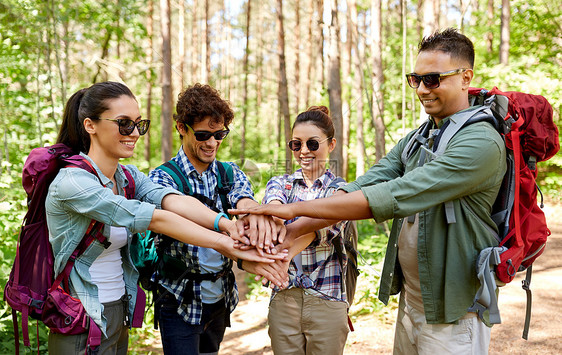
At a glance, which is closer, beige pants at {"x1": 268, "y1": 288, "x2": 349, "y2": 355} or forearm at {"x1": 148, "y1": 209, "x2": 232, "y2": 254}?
forearm at {"x1": 148, "y1": 209, "x2": 232, "y2": 254}

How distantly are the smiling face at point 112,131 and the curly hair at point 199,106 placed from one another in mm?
465

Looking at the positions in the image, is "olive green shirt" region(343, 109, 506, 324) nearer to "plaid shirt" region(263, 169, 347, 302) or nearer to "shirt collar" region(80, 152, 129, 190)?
"plaid shirt" region(263, 169, 347, 302)

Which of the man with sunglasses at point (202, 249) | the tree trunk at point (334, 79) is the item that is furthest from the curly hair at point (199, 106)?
the tree trunk at point (334, 79)

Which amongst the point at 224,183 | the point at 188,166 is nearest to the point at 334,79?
the point at 224,183

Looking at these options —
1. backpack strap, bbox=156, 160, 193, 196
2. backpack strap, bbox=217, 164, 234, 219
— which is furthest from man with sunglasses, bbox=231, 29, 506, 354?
backpack strap, bbox=156, 160, 193, 196

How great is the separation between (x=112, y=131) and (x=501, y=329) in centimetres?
535

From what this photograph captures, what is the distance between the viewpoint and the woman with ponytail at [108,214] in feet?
7.14

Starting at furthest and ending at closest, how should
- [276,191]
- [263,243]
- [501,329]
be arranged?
[501,329] < [276,191] < [263,243]

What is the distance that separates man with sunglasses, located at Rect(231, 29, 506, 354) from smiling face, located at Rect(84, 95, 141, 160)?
0.93m

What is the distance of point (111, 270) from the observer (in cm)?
241

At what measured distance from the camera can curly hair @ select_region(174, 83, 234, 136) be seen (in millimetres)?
2840

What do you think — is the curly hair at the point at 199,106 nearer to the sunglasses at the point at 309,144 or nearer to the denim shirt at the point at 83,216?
the sunglasses at the point at 309,144

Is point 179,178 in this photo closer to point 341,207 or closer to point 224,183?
point 224,183

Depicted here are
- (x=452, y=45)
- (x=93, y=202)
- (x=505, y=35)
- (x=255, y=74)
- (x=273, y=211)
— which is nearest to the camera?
(x=93, y=202)
